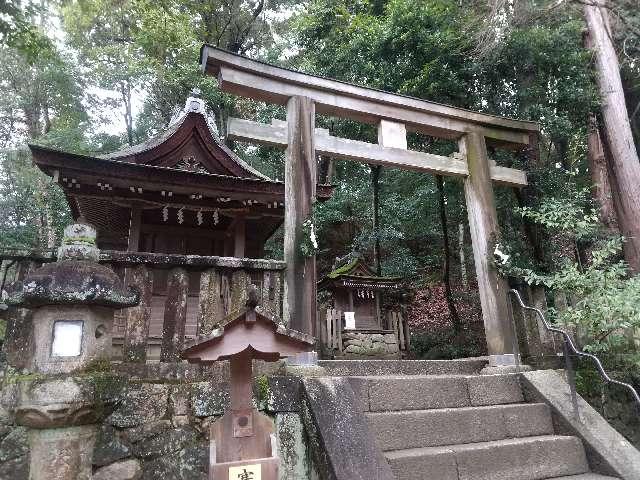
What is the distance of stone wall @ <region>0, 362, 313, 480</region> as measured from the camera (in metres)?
2.77

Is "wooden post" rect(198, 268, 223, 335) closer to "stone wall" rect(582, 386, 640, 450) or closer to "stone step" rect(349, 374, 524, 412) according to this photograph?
"stone step" rect(349, 374, 524, 412)

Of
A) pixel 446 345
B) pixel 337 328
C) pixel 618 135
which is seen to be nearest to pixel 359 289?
pixel 337 328

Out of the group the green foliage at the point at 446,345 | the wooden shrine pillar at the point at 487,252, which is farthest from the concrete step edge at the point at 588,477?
the green foliage at the point at 446,345

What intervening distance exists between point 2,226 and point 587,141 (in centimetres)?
2247

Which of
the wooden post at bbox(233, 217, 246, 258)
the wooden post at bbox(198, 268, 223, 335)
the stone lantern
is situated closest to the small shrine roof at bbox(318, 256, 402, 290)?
the wooden post at bbox(233, 217, 246, 258)

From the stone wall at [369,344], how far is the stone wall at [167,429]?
24.0 feet

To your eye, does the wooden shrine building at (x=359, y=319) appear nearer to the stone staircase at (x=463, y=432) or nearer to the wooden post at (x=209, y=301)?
the stone staircase at (x=463, y=432)

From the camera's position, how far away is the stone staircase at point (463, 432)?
10.4ft

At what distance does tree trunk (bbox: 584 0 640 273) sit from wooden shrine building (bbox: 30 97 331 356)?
5.75m

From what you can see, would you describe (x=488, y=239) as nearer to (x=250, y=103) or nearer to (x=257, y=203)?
(x=257, y=203)

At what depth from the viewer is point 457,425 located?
11.9 ft

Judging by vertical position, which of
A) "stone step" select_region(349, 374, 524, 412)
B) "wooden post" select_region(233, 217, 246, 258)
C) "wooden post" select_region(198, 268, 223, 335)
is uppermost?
"wooden post" select_region(233, 217, 246, 258)

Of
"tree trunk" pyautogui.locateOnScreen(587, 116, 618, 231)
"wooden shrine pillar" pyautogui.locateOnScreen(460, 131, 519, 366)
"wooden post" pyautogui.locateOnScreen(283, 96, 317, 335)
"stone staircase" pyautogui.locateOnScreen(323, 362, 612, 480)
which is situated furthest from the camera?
"tree trunk" pyautogui.locateOnScreen(587, 116, 618, 231)

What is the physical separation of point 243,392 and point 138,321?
1367 millimetres
